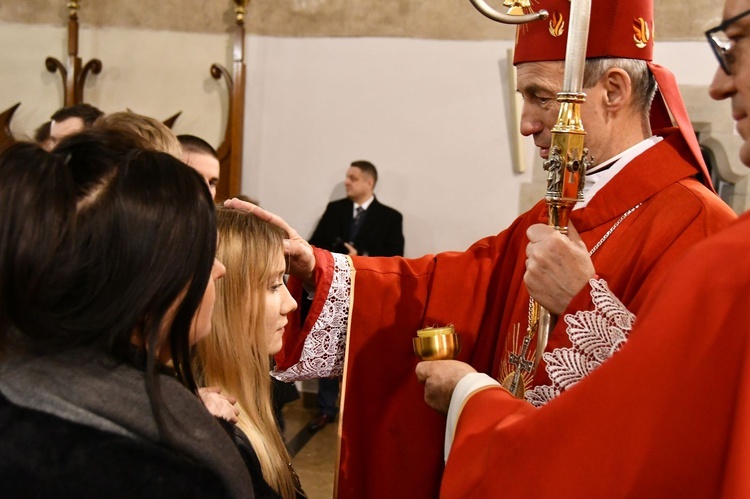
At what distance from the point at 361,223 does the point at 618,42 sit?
4.18 meters

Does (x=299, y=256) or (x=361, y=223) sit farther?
(x=361, y=223)

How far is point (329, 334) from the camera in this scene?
85.1 inches

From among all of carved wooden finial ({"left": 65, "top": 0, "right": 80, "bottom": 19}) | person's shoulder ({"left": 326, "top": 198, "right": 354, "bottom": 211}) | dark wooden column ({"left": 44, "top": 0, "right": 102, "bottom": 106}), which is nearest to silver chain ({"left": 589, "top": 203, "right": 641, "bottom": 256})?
person's shoulder ({"left": 326, "top": 198, "right": 354, "bottom": 211})

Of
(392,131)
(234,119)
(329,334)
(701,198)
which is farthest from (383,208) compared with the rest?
(701,198)

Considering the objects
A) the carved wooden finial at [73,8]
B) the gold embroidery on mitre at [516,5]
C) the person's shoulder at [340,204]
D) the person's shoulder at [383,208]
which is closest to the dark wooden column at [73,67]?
the carved wooden finial at [73,8]

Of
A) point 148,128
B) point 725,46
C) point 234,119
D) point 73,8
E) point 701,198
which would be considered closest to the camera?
point 725,46

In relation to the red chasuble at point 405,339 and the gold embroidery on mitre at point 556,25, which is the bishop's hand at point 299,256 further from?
the gold embroidery on mitre at point 556,25

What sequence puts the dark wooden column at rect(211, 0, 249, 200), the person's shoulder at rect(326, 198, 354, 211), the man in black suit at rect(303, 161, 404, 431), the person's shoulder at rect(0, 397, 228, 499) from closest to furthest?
the person's shoulder at rect(0, 397, 228, 499)
the man in black suit at rect(303, 161, 404, 431)
the person's shoulder at rect(326, 198, 354, 211)
the dark wooden column at rect(211, 0, 249, 200)

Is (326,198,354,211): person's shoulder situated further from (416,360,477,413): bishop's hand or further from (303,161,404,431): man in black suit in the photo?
→ (416,360,477,413): bishop's hand

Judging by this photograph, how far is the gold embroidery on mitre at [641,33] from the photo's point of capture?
1.91 m

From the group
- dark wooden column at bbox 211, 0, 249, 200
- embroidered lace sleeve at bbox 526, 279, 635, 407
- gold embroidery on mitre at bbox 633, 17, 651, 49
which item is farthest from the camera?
dark wooden column at bbox 211, 0, 249, 200

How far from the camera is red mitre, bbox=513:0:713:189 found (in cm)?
187

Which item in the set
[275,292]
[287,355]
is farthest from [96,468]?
[287,355]

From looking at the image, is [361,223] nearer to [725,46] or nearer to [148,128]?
[148,128]
